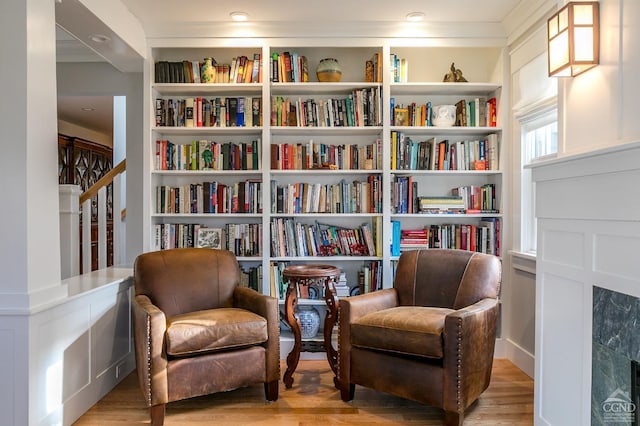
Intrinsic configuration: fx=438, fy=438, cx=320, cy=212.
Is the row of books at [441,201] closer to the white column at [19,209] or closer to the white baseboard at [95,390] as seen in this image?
the white baseboard at [95,390]

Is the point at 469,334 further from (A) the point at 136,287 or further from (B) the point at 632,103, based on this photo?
(A) the point at 136,287

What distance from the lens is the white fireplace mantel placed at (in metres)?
1.50

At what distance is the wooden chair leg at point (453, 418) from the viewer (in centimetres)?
223

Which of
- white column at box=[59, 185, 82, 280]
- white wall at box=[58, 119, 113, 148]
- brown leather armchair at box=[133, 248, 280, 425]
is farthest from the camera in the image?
white wall at box=[58, 119, 113, 148]

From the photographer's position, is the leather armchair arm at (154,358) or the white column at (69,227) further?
the white column at (69,227)

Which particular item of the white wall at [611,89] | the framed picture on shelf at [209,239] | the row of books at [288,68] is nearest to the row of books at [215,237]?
the framed picture on shelf at [209,239]

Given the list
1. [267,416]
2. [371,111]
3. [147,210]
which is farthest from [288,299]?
[371,111]

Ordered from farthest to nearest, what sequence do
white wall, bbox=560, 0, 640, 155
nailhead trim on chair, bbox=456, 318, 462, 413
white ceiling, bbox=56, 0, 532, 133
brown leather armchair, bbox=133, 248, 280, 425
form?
1. white ceiling, bbox=56, 0, 532, 133
2. brown leather armchair, bbox=133, 248, 280, 425
3. nailhead trim on chair, bbox=456, 318, 462, 413
4. white wall, bbox=560, 0, 640, 155

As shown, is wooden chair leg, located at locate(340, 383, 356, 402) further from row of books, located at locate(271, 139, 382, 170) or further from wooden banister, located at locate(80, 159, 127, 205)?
wooden banister, located at locate(80, 159, 127, 205)

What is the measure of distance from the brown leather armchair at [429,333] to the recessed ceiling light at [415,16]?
5.62 ft

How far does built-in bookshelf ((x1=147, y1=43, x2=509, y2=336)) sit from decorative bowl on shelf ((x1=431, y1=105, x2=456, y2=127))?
0.08 ft

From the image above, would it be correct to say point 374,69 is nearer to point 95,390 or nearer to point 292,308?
point 292,308

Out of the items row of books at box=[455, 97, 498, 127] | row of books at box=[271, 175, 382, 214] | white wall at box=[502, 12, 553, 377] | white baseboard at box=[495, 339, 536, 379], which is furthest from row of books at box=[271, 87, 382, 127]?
white baseboard at box=[495, 339, 536, 379]

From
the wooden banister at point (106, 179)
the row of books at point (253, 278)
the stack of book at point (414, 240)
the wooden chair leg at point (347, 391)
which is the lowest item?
the wooden chair leg at point (347, 391)
